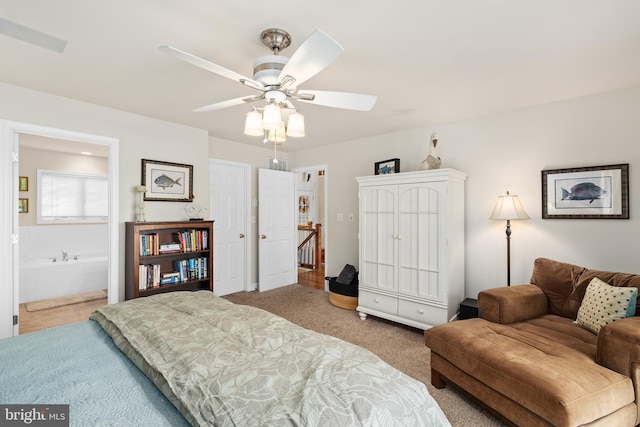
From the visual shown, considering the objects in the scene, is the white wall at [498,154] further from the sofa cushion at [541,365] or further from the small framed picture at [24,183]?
the small framed picture at [24,183]

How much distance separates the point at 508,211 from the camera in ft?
9.71

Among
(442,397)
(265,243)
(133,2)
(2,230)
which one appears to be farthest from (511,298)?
(2,230)

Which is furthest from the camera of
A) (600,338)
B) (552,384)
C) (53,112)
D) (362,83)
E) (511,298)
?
(53,112)

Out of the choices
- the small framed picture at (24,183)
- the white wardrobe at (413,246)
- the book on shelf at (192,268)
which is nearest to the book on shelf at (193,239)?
the book on shelf at (192,268)

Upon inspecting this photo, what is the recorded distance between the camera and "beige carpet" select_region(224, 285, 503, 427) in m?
1.97

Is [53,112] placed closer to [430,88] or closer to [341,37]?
[341,37]

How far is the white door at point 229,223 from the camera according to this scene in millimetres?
4414

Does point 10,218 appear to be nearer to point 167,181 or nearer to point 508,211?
point 167,181

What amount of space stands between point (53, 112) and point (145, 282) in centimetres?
184

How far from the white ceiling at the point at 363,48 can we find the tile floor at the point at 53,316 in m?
2.56

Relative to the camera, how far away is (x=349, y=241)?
455cm

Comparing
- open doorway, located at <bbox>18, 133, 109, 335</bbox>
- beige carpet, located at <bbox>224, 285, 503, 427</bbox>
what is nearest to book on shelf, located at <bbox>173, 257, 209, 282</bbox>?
beige carpet, located at <bbox>224, 285, 503, 427</bbox>

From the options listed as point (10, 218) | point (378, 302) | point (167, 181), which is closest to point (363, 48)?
point (378, 302)

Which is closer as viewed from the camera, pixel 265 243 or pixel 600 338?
pixel 600 338
